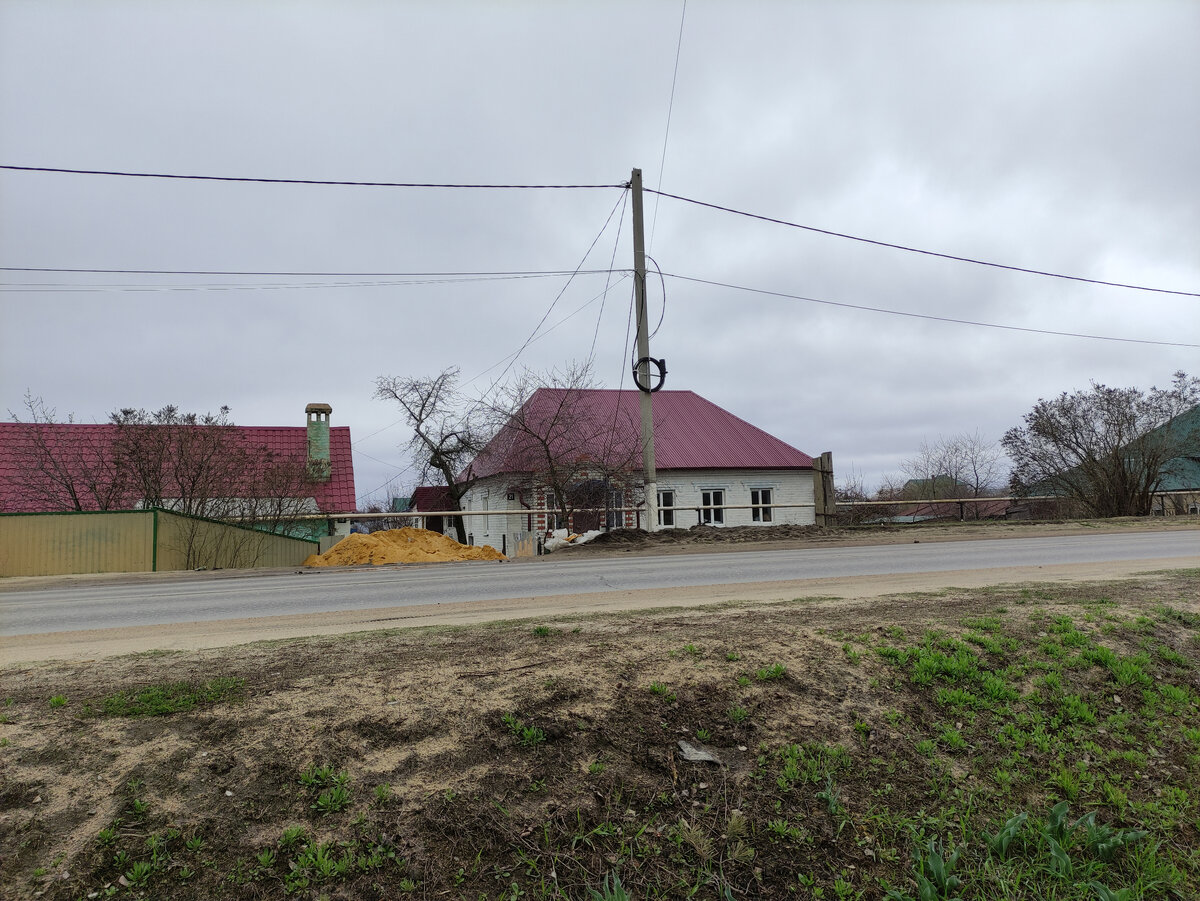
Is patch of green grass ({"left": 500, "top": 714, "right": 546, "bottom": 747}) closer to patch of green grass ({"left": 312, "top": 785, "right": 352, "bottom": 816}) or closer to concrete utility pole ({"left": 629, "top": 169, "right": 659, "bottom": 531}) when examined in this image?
patch of green grass ({"left": 312, "top": 785, "right": 352, "bottom": 816})

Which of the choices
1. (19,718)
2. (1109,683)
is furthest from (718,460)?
(19,718)

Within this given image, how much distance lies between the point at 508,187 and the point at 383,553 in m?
10.3

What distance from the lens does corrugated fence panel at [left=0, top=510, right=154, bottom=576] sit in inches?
698

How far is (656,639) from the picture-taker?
5.46 metres

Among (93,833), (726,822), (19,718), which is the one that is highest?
(19,718)

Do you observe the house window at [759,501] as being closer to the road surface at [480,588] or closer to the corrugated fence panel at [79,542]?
the road surface at [480,588]

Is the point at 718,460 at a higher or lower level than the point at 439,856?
higher

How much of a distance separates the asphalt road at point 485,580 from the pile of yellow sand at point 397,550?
4.10 metres

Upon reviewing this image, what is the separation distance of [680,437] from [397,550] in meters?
20.7

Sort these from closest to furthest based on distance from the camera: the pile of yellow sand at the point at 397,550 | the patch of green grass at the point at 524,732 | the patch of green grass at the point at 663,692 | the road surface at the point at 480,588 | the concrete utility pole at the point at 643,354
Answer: the patch of green grass at the point at 524,732 < the patch of green grass at the point at 663,692 < the road surface at the point at 480,588 < the concrete utility pole at the point at 643,354 < the pile of yellow sand at the point at 397,550

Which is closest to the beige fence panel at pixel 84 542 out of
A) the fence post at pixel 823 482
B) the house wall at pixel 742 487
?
the fence post at pixel 823 482

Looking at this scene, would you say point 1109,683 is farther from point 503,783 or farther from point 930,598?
point 503,783

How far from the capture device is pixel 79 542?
17.8m

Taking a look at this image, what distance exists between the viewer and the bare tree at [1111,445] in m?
27.2
